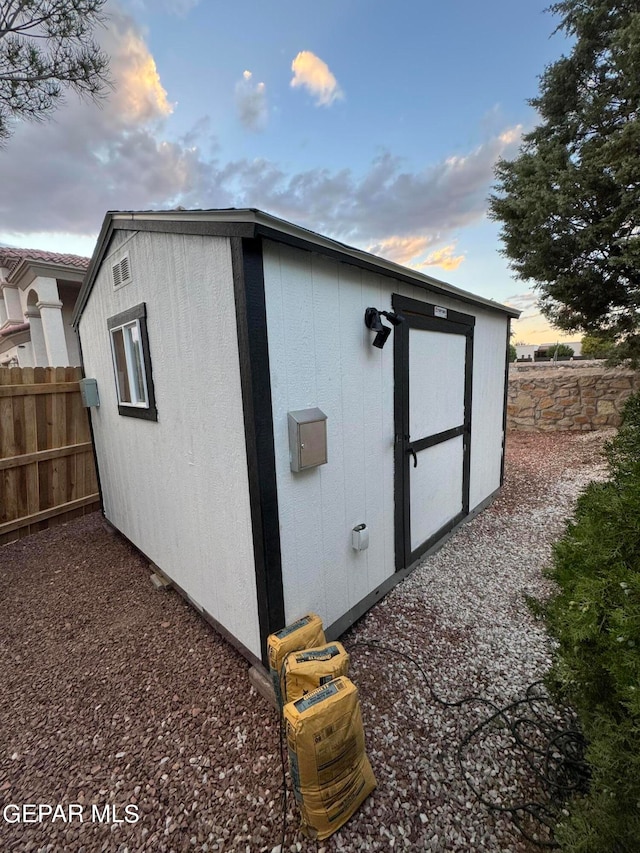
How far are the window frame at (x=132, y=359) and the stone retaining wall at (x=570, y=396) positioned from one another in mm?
7953

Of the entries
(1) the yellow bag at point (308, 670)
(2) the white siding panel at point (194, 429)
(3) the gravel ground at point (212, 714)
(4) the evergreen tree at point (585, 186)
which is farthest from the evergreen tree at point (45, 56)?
(4) the evergreen tree at point (585, 186)

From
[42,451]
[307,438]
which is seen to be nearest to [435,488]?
[307,438]

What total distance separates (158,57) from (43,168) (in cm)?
340

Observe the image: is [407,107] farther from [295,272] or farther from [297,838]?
[297,838]

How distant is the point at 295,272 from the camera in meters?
1.96

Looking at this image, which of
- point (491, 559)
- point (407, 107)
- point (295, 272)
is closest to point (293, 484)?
point (295, 272)

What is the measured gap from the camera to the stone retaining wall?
7.98 meters

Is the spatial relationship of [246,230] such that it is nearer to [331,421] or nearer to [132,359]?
[331,421]

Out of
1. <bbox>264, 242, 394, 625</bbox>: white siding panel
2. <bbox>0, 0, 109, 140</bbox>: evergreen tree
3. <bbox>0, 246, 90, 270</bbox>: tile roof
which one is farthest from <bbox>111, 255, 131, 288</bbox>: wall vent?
<bbox>0, 246, 90, 270</bbox>: tile roof

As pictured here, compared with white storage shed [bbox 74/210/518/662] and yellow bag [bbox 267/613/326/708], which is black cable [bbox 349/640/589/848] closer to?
yellow bag [bbox 267/613/326/708]

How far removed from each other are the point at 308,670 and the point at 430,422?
2.41 metres

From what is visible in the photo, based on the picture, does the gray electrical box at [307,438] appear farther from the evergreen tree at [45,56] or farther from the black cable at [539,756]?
the evergreen tree at [45,56]

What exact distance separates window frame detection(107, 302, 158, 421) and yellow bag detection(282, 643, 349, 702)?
2003 mm

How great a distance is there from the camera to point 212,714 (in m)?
1.94
